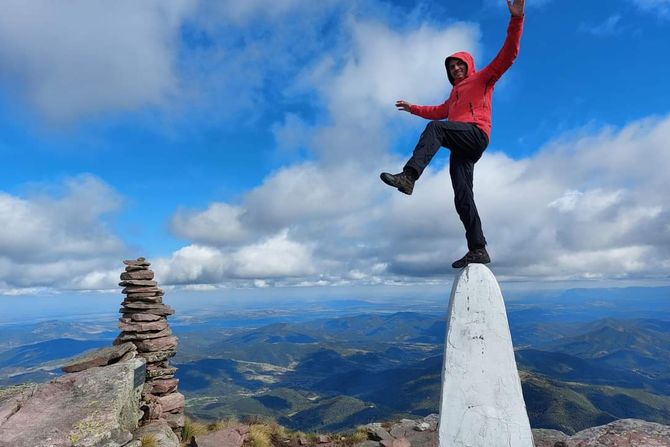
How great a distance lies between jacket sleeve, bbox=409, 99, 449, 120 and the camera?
7.85 metres

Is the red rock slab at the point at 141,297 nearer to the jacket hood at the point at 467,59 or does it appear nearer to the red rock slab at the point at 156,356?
the red rock slab at the point at 156,356

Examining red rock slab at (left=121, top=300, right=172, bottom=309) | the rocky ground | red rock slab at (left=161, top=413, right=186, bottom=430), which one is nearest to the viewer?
the rocky ground

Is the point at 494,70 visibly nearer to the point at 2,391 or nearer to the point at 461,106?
the point at 461,106

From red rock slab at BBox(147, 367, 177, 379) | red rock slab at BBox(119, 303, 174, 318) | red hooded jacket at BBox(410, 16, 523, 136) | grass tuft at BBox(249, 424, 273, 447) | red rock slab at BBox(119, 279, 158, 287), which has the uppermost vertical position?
red hooded jacket at BBox(410, 16, 523, 136)

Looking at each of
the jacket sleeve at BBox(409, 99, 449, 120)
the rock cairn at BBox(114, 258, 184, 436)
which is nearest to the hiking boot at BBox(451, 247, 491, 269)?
the jacket sleeve at BBox(409, 99, 449, 120)

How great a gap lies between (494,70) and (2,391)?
698 inches

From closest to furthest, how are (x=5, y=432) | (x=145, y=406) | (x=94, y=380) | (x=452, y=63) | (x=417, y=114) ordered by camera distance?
(x=452, y=63) → (x=417, y=114) → (x=5, y=432) → (x=94, y=380) → (x=145, y=406)

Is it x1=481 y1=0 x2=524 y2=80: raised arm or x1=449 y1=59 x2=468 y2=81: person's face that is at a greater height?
x1=449 y1=59 x2=468 y2=81: person's face

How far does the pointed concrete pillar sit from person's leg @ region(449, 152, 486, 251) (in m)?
0.71

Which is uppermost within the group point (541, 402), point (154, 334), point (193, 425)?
point (154, 334)

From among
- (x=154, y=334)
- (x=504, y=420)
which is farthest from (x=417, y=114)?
(x=154, y=334)

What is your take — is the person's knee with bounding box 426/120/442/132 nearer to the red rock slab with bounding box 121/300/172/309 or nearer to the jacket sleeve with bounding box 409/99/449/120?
the jacket sleeve with bounding box 409/99/449/120

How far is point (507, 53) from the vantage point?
6.01 m

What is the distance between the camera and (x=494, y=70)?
20.7 ft
